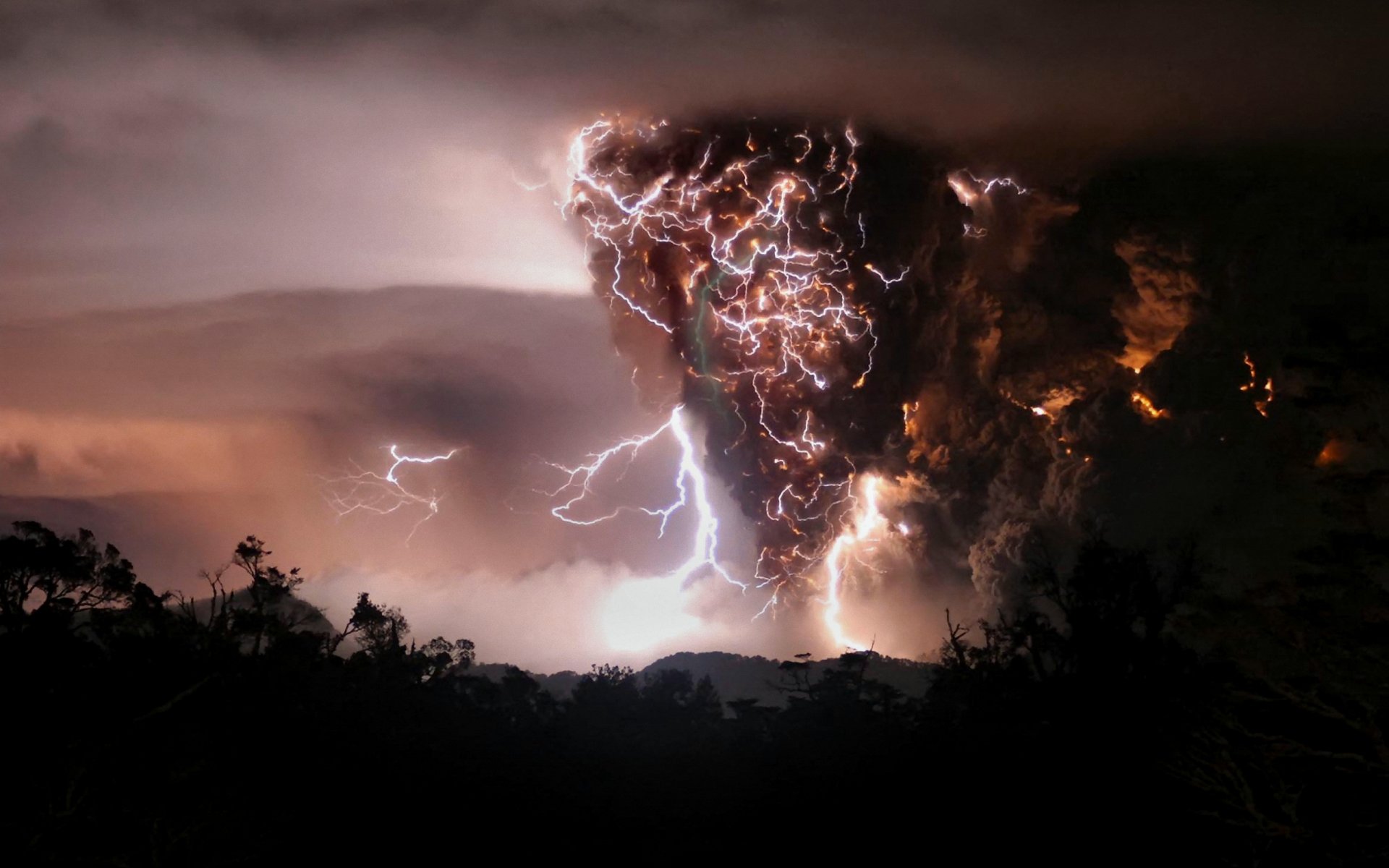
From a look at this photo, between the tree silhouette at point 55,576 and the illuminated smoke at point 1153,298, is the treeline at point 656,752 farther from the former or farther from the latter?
the illuminated smoke at point 1153,298

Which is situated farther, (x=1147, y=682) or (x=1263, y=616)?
(x=1147, y=682)

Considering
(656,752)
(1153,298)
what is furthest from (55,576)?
(1153,298)

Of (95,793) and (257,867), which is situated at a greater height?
(95,793)

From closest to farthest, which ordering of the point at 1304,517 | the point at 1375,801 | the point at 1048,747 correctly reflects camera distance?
the point at 1375,801 → the point at 1048,747 → the point at 1304,517

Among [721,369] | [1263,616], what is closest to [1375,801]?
[1263,616]

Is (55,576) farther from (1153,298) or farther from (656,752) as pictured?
(1153,298)

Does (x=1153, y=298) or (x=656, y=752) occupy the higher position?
(x=1153, y=298)

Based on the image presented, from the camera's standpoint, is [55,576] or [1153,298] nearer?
[55,576]

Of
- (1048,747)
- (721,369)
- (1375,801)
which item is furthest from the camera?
(721,369)

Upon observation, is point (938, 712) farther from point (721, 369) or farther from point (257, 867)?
point (721, 369)
